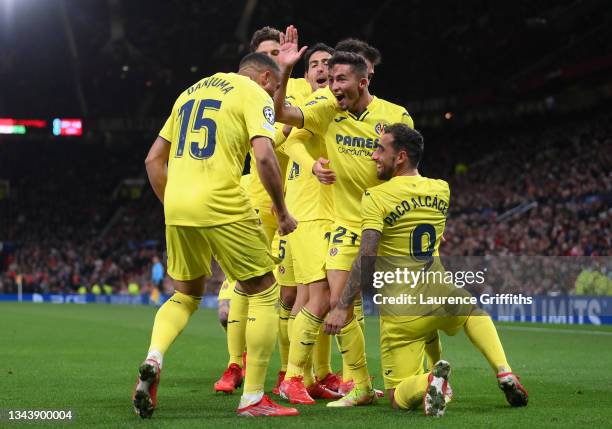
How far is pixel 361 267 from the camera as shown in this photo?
5.95m

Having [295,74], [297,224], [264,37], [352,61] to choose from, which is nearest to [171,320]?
[297,224]

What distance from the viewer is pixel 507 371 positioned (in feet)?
19.9

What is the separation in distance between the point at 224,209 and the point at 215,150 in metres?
0.37

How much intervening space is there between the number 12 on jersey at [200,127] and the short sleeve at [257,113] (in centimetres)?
19

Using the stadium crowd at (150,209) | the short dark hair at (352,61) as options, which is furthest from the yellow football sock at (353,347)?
the stadium crowd at (150,209)

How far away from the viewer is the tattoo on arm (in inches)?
234

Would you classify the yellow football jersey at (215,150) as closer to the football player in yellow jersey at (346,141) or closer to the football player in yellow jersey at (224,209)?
the football player in yellow jersey at (224,209)

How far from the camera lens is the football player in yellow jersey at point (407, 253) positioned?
604cm

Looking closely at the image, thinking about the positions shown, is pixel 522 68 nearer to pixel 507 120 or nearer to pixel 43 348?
pixel 507 120

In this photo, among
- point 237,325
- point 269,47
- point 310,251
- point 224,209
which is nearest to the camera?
point 224,209

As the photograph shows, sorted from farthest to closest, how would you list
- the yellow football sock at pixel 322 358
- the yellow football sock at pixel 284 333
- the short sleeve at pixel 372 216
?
the yellow football sock at pixel 284 333, the yellow football sock at pixel 322 358, the short sleeve at pixel 372 216

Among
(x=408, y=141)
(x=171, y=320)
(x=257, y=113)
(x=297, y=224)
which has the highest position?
(x=257, y=113)

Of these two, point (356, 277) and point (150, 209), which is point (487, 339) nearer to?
point (356, 277)

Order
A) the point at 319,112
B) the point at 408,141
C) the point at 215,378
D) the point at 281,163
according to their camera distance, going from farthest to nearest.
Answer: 1. the point at 215,378
2. the point at 281,163
3. the point at 319,112
4. the point at 408,141
